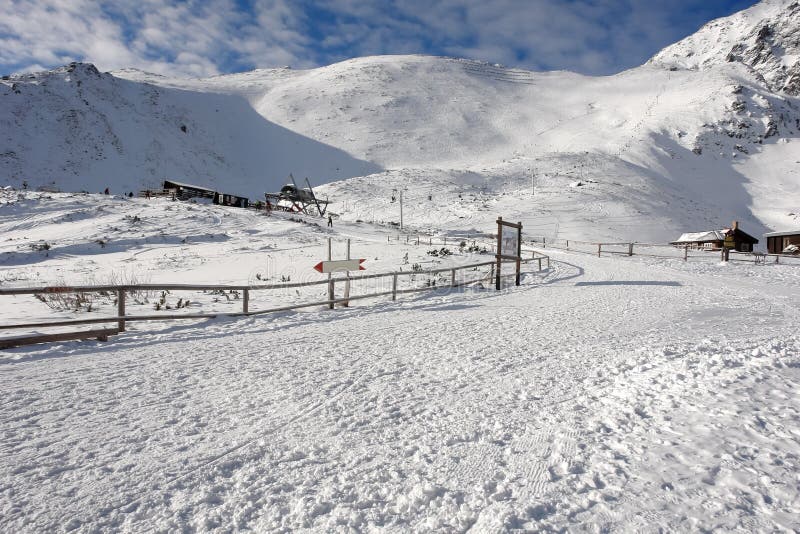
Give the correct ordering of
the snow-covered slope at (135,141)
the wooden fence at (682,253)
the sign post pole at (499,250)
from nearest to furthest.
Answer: the sign post pole at (499,250)
the wooden fence at (682,253)
the snow-covered slope at (135,141)

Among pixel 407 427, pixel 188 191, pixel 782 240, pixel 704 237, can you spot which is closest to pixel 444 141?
pixel 704 237

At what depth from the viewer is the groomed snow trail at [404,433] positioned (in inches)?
117

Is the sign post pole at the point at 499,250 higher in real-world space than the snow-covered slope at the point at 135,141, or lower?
lower

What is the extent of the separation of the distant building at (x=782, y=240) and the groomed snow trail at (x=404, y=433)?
54.3m

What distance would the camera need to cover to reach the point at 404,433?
4.14m

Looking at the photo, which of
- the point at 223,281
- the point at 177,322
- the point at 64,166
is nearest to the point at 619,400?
the point at 177,322

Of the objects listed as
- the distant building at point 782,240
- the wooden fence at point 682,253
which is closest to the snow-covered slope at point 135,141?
the wooden fence at point 682,253

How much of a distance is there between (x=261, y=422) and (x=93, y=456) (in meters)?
1.39

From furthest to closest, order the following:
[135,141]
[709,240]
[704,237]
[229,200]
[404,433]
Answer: [135,141] → [229,200] → [704,237] → [709,240] → [404,433]

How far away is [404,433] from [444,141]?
104669mm

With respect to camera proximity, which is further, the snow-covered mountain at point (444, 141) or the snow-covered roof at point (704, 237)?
the snow-covered mountain at point (444, 141)

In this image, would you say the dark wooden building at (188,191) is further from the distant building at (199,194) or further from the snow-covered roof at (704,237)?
the snow-covered roof at (704,237)

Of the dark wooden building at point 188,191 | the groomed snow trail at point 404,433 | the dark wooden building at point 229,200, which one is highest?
the dark wooden building at point 188,191

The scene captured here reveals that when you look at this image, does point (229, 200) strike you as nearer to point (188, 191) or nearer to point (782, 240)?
point (188, 191)
